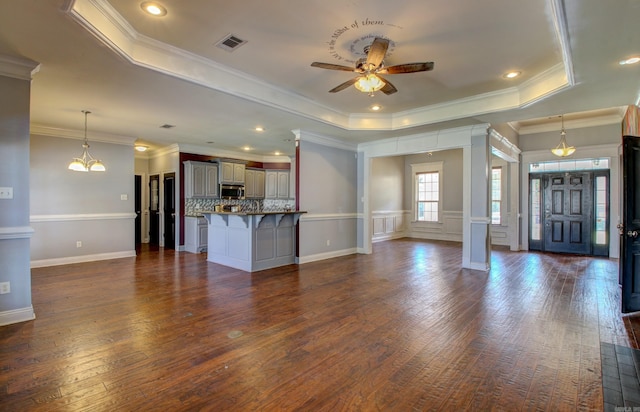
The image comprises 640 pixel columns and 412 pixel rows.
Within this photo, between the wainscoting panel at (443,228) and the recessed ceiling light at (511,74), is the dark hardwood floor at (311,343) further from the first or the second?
the wainscoting panel at (443,228)

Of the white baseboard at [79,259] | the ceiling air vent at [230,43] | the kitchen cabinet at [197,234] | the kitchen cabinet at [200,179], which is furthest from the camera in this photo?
the kitchen cabinet at [200,179]

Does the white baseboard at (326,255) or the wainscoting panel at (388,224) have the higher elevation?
the wainscoting panel at (388,224)

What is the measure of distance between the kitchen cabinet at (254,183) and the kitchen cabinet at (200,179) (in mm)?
1042

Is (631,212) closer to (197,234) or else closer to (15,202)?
(15,202)

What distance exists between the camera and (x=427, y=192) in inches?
409

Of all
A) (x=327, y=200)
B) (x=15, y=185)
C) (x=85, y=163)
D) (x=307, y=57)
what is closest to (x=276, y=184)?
(x=327, y=200)

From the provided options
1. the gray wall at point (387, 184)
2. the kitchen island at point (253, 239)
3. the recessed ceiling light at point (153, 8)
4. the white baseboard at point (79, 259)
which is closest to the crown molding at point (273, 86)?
the recessed ceiling light at point (153, 8)

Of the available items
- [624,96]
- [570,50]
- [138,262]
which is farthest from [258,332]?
[624,96]

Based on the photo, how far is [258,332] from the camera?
2943 mm

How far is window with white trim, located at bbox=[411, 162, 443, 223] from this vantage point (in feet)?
32.9

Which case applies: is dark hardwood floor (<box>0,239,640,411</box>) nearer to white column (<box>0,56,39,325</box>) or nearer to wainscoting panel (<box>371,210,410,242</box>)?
white column (<box>0,56,39,325</box>)

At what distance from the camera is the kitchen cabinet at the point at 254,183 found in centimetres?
929

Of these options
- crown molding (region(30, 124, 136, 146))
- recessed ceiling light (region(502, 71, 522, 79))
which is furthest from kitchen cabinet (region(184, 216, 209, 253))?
recessed ceiling light (region(502, 71, 522, 79))

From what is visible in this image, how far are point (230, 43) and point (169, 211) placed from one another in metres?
6.22
